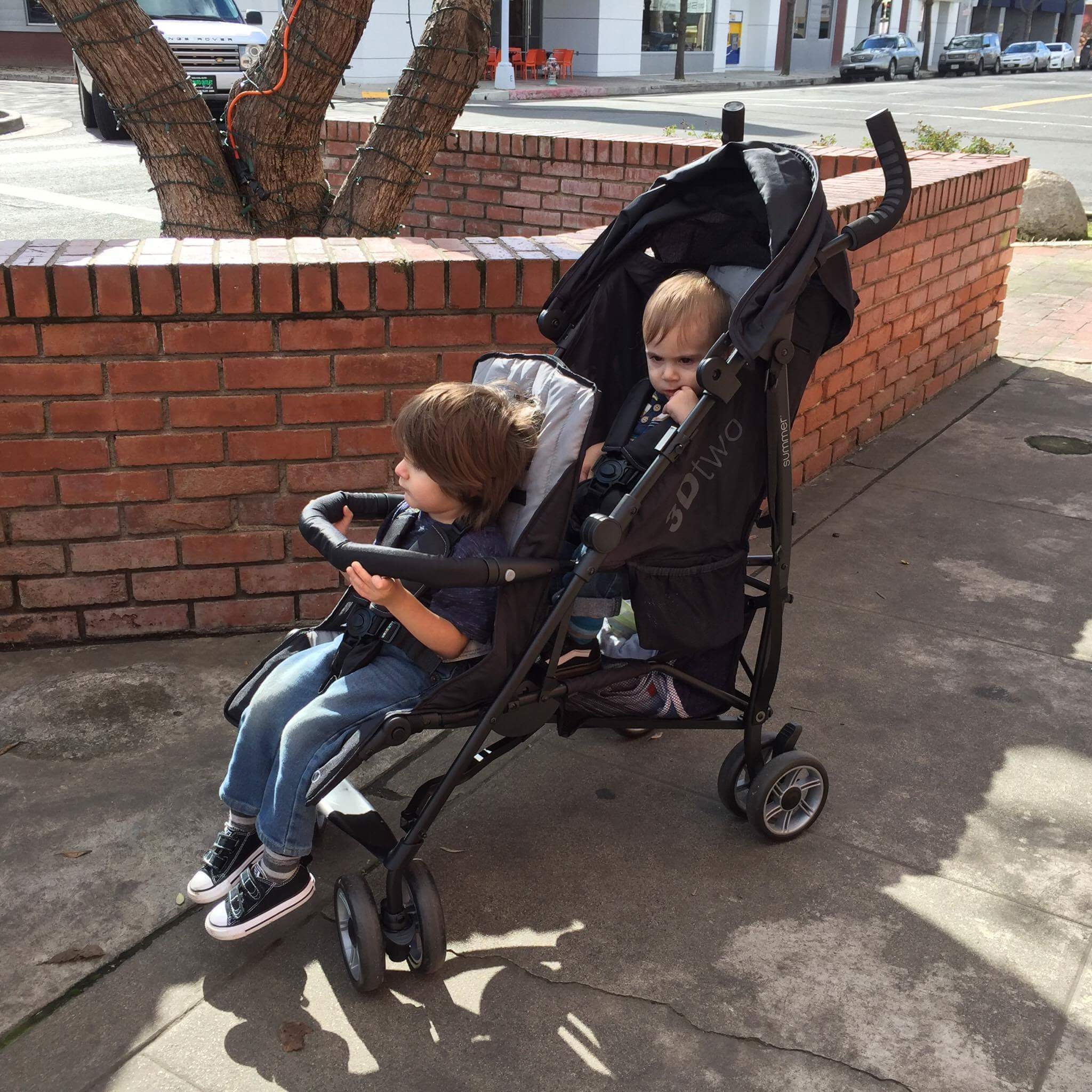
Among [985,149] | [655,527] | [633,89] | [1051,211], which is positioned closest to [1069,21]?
[633,89]

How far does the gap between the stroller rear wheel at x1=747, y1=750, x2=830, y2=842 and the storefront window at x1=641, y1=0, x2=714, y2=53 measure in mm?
36933

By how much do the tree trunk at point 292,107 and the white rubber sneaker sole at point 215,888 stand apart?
9.98ft

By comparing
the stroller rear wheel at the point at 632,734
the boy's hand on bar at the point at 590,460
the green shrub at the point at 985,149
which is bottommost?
the stroller rear wheel at the point at 632,734

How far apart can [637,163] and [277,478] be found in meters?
3.29

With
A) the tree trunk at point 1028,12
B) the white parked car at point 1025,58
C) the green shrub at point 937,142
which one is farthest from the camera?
the tree trunk at point 1028,12

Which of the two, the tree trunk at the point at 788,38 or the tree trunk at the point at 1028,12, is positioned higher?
the tree trunk at the point at 1028,12

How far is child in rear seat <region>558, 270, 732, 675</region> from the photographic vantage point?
2596mm

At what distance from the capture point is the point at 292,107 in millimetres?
4535

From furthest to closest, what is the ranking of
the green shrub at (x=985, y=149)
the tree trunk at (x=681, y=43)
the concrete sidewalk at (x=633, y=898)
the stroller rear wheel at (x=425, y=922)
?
the tree trunk at (x=681, y=43), the green shrub at (x=985, y=149), the stroller rear wheel at (x=425, y=922), the concrete sidewalk at (x=633, y=898)

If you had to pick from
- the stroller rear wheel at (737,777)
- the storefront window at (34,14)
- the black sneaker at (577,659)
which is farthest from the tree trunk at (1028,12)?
the black sneaker at (577,659)

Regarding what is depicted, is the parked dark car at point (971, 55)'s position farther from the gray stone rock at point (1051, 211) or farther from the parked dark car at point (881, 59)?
the gray stone rock at point (1051, 211)

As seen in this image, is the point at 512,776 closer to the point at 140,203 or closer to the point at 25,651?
the point at 25,651

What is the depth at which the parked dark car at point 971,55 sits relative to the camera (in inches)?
1778

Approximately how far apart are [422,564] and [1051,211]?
10.0 m
